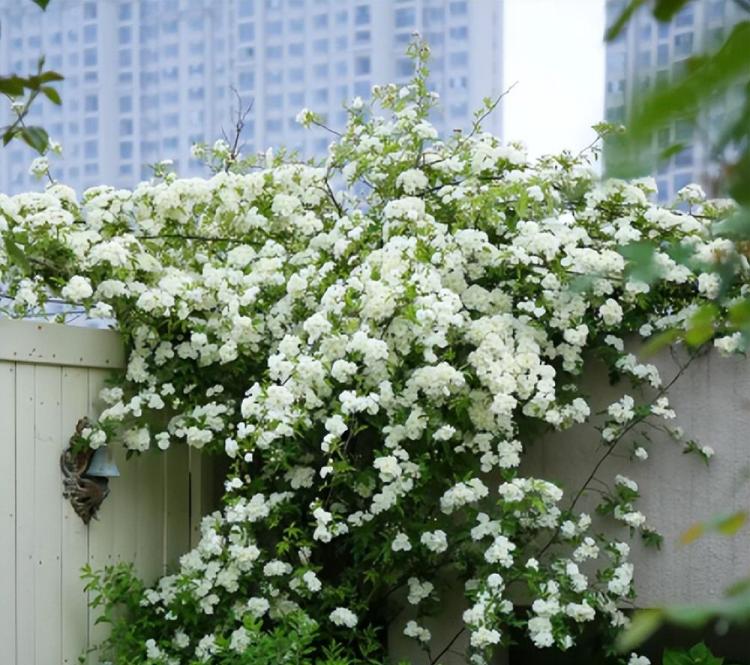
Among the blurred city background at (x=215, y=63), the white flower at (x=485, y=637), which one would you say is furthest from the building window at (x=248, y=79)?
the white flower at (x=485, y=637)

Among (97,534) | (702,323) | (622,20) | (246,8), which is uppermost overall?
(246,8)

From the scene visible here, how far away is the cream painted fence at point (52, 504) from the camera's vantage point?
3.40m

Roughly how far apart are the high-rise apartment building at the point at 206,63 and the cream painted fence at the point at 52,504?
247cm

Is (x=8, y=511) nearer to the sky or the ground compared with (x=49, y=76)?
nearer to the ground

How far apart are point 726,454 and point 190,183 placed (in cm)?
179

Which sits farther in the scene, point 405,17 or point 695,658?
point 405,17

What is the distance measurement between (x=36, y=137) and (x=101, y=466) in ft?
8.97

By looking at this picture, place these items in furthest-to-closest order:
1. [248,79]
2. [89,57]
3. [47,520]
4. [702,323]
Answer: [89,57], [248,79], [47,520], [702,323]

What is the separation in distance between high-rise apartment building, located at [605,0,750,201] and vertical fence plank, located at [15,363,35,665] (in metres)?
3.17

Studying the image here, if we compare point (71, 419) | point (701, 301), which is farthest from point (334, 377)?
point (701, 301)

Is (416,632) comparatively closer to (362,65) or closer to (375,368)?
(375,368)

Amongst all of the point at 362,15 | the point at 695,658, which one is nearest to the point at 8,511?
the point at 695,658

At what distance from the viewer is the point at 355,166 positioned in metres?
4.02

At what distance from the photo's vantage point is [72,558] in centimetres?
362
